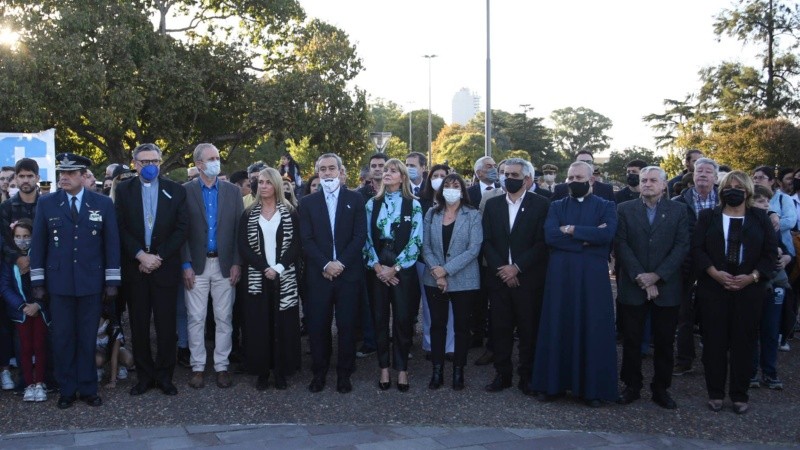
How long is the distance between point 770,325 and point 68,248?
6.34 metres

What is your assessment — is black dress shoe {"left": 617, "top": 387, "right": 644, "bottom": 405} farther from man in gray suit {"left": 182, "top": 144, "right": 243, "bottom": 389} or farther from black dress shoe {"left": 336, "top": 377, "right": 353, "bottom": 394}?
man in gray suit {"left": 182, "top": 144, "right": 243, "bottom": 389}

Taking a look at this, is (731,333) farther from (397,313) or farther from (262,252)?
(262,252)

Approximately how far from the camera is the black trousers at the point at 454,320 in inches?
264

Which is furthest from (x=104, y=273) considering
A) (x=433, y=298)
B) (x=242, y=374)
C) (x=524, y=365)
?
(x=524, y=365)

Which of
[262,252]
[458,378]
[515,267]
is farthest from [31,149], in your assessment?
[515,267]

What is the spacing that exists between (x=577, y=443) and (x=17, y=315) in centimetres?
486

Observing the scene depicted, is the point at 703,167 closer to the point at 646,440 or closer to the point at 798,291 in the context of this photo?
the point at 798,291

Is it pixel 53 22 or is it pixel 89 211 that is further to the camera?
pixel 53 22

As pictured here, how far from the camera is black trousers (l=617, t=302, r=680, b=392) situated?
6.31 m

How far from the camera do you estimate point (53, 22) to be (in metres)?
21.3

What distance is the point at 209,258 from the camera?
693 cm

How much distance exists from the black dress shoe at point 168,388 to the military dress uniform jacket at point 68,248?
1021 millimetres

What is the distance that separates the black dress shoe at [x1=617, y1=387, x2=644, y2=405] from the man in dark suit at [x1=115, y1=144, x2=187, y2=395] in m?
3.94

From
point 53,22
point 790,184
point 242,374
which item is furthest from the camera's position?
point 53,22
